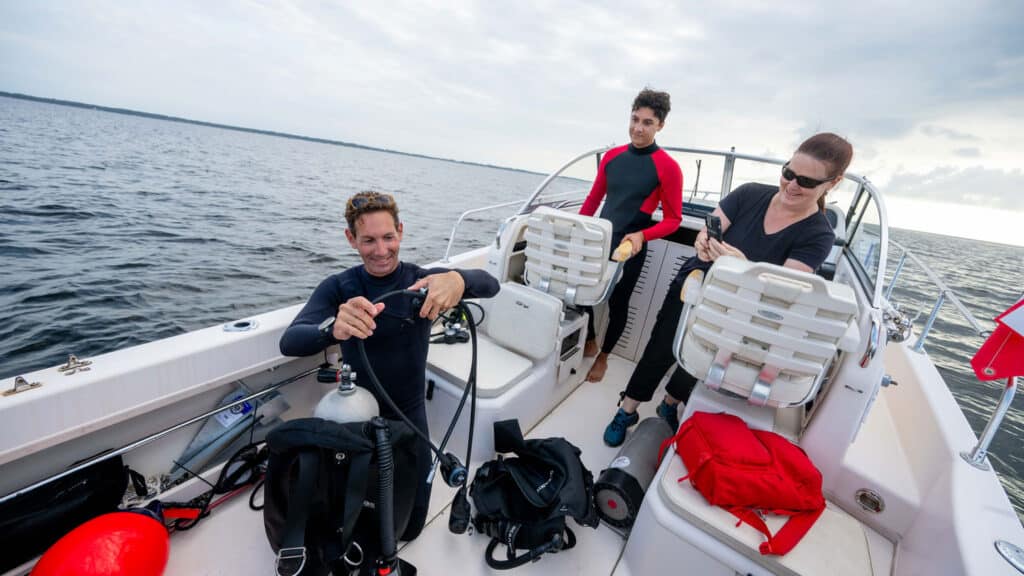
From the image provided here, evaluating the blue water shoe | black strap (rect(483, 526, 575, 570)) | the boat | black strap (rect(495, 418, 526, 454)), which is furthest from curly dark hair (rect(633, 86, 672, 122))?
black strap (rect(483, 526, 575, 570))

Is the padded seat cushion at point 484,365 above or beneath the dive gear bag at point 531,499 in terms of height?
above

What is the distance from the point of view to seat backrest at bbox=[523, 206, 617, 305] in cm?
204

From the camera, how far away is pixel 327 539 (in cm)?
118

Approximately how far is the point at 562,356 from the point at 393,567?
1.43m

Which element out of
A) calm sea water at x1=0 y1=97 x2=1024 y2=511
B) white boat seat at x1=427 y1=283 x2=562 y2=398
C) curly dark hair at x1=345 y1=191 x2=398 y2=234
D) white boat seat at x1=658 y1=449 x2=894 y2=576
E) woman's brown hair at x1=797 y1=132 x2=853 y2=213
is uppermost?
woman's brown hair at x1=797 y1=132 x2=853 y2=213

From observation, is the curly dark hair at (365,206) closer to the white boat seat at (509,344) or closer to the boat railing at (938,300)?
the white boat seat at (509,344)

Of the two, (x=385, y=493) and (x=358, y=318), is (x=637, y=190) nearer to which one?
(x=358, y=318)

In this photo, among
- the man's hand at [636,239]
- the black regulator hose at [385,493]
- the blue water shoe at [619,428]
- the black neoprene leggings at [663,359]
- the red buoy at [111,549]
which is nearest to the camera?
the red buoy at [111,549]

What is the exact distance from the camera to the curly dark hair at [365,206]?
147cm

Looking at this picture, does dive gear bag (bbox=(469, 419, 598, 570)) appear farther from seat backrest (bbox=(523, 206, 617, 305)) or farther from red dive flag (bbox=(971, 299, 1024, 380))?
red dive flag (bbox=(971, 299, 1024, 380))

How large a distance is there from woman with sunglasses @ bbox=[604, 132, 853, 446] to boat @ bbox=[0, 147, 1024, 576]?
0.84ft

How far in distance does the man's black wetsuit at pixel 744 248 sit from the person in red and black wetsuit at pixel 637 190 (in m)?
0.45

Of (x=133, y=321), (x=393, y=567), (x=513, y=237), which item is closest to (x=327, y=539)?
(x=393, y=567)

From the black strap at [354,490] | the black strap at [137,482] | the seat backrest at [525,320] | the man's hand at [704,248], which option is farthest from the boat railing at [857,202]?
the black strap at [137,482]
